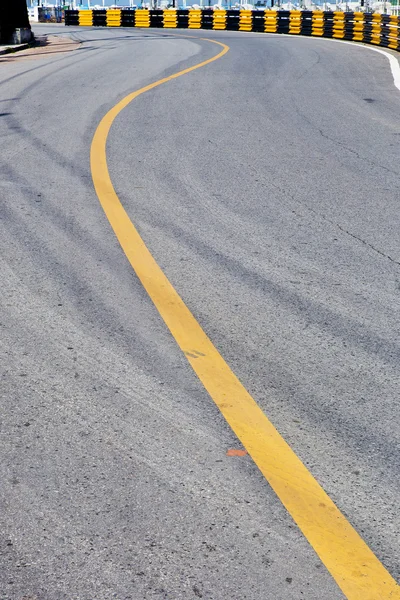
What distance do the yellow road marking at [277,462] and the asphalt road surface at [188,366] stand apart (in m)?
0.04

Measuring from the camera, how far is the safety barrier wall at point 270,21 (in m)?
25.7

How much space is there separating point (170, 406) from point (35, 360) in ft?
2.66

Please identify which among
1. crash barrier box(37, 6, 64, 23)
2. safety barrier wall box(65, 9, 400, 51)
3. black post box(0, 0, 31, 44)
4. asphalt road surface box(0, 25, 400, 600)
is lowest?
crash barrier box(37, 6, 64, 23)

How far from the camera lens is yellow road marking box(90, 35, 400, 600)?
246 centimetres

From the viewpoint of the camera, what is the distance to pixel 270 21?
3809cm

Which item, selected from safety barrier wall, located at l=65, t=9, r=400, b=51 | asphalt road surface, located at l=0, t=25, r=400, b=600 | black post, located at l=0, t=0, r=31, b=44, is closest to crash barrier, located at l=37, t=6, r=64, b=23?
safety barrier wall, located at l=65, t=9, r=400, b=51

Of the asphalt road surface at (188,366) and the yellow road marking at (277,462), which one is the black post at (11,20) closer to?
the asphalt road surface at (188,366)

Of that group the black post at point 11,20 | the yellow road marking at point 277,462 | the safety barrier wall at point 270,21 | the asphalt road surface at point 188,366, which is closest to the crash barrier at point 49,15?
the safety barrier wall at point 270,21

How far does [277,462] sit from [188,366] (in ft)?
2.97

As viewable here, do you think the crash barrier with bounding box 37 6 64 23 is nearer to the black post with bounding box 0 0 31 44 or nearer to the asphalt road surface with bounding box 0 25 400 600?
the black post with bounding box 0 0 31 44

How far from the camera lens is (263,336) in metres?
4.20

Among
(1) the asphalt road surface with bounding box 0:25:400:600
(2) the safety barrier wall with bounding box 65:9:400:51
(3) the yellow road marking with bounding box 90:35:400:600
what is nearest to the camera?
(3) the yellow road marking with bounding box 90:35:400:600

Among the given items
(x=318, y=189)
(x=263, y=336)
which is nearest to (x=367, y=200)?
(x=318, y=189)

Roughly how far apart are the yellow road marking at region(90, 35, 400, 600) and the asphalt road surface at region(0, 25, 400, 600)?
42 millimetres
